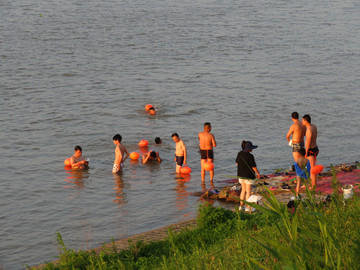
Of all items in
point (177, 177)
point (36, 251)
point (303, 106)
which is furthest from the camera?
point (303, 106)

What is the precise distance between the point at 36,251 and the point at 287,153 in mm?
9884

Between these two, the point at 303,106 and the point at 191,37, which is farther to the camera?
the point at 191,37

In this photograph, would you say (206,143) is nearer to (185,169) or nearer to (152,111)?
(185,169)

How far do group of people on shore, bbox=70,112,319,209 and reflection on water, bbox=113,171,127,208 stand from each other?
32 cm

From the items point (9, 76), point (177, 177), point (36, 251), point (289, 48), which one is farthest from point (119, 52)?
point (36, 251)

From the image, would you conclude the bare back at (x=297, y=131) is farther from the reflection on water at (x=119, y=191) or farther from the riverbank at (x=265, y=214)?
the reflection on water at (x=119, y=191)

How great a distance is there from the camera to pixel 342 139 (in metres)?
20.8

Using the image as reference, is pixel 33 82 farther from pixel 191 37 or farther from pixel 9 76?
pixel 191 37

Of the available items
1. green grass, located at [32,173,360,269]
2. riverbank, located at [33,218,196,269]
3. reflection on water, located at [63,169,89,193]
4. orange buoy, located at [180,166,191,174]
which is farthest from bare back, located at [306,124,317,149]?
reflection on water, located at [63,169,89,193]

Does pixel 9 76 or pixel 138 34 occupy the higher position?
pixel 138 34

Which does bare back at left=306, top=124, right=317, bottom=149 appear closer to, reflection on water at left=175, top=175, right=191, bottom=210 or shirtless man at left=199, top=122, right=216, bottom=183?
shirtless man at left=199, top=122, right=216, bottom=183

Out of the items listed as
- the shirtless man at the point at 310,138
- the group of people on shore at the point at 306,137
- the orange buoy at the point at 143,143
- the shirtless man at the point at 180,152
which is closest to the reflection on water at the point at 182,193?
the shirtless man at the point at 180,152

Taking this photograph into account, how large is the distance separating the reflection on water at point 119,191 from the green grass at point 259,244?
4418mm

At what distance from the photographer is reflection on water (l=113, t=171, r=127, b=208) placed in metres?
14.4
